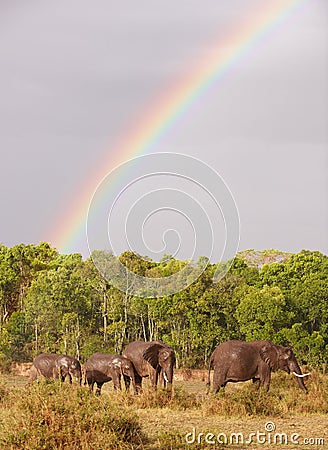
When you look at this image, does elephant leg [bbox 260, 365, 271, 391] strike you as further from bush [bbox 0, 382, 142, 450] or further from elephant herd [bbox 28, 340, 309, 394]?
bush [bbox 0, 382, 142, 450]

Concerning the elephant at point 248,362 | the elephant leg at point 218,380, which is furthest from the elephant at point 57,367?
the elephant at point 248,362

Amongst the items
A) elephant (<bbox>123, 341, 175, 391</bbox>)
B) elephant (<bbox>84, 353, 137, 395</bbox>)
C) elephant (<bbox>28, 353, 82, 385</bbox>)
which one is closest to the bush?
elephant (<bbox>28, 353, 82, 385</bbox>)

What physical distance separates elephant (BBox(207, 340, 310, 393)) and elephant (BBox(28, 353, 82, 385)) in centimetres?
354

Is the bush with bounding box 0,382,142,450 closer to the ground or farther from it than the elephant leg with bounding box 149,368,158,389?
closer to the ground

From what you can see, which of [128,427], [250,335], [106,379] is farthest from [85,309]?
[128,427]

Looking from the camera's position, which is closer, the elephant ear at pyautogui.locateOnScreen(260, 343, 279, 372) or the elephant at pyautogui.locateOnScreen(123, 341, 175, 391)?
the elephant ear at pyautogui.locateOnScreen(260, 343, 279, 372)

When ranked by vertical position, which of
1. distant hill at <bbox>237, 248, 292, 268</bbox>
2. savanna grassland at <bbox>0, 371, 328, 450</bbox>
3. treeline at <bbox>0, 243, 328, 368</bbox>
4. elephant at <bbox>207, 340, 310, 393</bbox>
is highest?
distant hill at <bbox>237, 248, 292, 268</bbox>

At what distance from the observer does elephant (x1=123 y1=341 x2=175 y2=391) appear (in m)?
20.2

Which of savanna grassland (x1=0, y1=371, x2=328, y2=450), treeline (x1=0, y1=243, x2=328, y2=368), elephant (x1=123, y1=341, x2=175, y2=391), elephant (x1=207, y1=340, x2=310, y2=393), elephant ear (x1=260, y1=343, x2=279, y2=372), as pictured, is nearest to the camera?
savanna grassland (x1=0, y1=371, x2=328, y2=450)

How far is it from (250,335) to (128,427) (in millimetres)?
25844

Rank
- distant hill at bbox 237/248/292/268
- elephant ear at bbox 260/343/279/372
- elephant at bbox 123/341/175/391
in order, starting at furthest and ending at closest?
distant hill at bbox 237/248/292/268
elephant at bbox 123/341/175/391
elephant ear at bbox 260/343/279/372

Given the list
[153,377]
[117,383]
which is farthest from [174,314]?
[117,383]

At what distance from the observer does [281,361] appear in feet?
64.1

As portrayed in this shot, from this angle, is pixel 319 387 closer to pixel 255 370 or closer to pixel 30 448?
pixel 255 370
